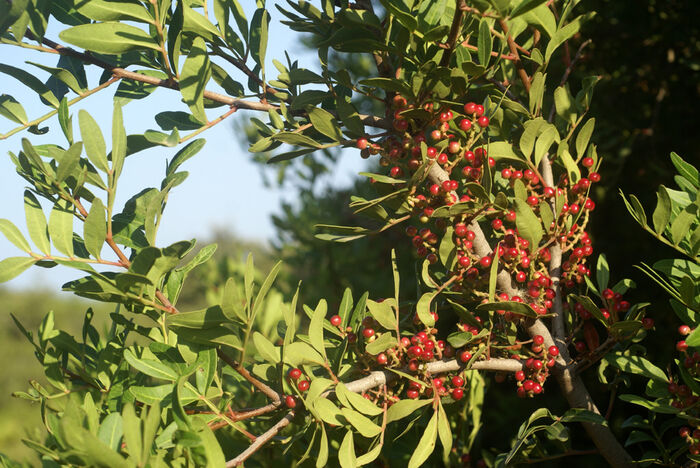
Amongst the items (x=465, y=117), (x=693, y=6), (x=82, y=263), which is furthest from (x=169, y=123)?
(x=693, y=6)

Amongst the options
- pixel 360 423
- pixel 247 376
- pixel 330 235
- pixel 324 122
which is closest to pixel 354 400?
pixel 360 423

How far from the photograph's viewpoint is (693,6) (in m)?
1.46

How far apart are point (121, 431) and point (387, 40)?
0.52m

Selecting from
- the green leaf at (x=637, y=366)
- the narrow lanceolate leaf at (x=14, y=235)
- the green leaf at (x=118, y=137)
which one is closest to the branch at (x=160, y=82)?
the green leaf at (x=118, y=137)

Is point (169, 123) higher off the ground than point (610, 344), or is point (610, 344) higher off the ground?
point (169, 123)

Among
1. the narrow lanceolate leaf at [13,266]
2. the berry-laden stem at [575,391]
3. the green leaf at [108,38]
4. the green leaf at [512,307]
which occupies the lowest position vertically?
the berry-laden stem at [575,391]

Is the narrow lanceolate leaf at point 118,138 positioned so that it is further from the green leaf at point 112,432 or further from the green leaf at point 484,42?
the green leaf at point 484,42

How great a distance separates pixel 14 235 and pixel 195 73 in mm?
252

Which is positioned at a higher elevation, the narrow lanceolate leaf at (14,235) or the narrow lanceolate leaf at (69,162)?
the narrow lanceolate leaf at (69,162)

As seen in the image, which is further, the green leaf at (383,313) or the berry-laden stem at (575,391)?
the berry-laden stem at (575,391)

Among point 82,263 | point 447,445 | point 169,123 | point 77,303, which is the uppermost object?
point 169,123

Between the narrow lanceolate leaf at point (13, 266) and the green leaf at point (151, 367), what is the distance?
0.44 ft

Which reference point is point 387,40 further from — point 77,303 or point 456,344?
point 77,303

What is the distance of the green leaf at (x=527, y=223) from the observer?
0.66 m
